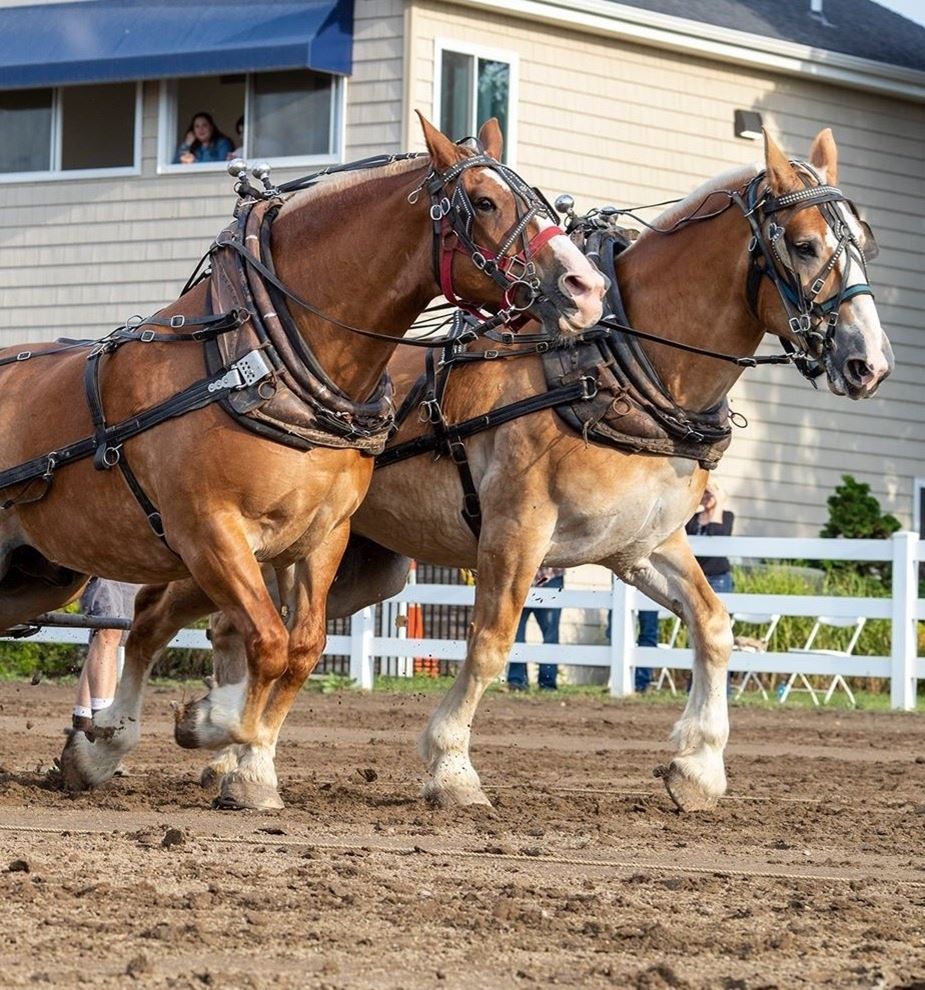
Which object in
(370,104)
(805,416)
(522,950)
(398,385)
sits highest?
(370,104)

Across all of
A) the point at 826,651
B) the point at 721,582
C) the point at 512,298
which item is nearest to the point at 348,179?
the point at 512,298

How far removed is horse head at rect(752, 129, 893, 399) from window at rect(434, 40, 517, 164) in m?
12.5

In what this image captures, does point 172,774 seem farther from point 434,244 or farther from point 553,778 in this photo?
point 434,244

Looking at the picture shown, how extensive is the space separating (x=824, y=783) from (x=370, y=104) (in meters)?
11.9

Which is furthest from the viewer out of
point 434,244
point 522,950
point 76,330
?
point 76,330

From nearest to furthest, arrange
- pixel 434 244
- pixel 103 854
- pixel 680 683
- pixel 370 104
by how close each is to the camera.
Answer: pixel 103 854
pixel 434 244
pixel 680 683
pixel 370 104

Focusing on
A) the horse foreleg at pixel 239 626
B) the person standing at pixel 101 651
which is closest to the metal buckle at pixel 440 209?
the horse foreleg at pixel 239 626

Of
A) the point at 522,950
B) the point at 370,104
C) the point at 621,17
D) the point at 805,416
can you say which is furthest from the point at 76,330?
the point at 522,950

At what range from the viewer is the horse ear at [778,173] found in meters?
7.61

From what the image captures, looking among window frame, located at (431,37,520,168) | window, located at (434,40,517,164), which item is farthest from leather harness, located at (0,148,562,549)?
window, located at (434,40,517,164)

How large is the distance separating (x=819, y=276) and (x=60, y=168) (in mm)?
15775

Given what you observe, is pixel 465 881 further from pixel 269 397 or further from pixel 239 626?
pixel 269 397

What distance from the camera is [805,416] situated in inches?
891

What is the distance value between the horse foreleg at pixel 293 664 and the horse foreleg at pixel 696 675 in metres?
1.63
